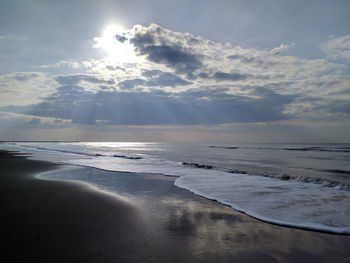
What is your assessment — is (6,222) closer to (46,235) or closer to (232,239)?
(46,235)

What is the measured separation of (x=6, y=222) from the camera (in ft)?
17.1

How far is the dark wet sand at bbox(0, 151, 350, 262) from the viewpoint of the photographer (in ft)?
12.5

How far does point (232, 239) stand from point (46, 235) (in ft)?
13.1

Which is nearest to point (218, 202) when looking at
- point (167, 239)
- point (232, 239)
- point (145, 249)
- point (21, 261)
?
point (232, 239)

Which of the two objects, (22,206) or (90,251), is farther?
(22,206)

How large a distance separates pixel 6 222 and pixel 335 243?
758 cm

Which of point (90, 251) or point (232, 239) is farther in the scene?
point (232, 239)

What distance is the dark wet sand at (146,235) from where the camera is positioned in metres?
3.79

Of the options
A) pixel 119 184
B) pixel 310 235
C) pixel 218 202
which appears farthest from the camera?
pixel 119 184

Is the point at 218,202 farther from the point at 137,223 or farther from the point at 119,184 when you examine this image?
the point at 119,184

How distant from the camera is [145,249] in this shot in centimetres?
402

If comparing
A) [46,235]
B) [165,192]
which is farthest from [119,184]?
[46,235]

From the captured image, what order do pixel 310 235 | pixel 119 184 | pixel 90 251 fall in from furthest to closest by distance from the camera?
1. pixel 119 184
2. pixel 310 235
3. pixel 90 251

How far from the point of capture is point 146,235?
4.66 m
